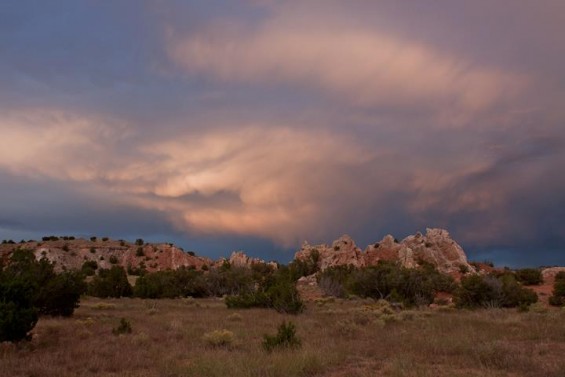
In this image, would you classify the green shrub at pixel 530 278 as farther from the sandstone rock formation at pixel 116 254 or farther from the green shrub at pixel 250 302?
the sandstone rock formation at pixel 116 254

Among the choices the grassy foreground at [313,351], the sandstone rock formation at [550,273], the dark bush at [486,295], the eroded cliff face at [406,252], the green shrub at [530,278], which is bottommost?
the grassy foreground at [313,351]

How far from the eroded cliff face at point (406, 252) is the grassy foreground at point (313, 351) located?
43283 millimetres

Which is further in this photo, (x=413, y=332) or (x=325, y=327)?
(x=325, y=327)

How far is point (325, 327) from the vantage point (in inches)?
773

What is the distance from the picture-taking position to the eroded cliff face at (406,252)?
6338 centimetres

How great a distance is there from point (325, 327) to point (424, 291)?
20705mm

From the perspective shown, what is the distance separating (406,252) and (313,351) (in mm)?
54200

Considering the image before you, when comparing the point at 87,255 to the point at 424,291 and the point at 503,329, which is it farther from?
the point at 503,329

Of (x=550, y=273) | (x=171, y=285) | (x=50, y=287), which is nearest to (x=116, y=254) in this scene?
(x=171, y=285)

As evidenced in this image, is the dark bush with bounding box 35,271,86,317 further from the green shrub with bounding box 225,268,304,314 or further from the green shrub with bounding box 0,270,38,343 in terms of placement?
the green shrub with bounding box 225,268,304,314

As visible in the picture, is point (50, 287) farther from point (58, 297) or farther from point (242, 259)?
point (242, 259)

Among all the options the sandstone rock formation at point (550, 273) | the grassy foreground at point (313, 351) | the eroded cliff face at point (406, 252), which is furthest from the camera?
the eroded cliff face at point (406, 252)

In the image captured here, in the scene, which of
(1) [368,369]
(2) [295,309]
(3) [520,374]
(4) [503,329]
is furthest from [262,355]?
(2) [295,309]

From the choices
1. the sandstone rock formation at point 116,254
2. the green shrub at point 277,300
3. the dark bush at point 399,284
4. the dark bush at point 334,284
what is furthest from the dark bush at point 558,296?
the sandstone rock formation at point 116,254
